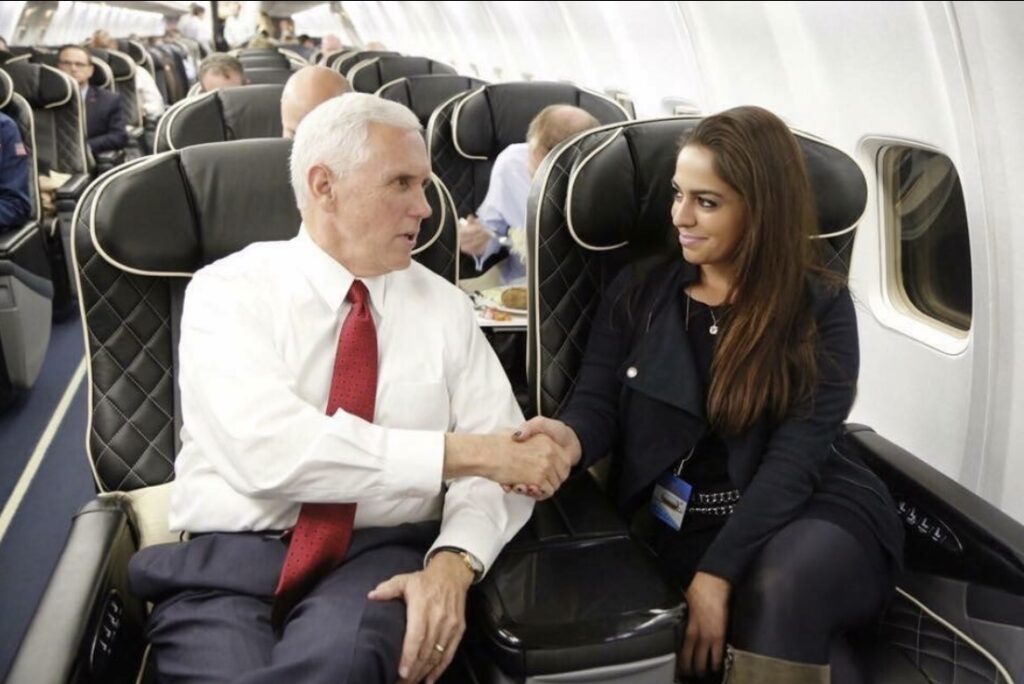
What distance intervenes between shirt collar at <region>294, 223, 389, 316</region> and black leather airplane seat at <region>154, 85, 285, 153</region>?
2.40 metres

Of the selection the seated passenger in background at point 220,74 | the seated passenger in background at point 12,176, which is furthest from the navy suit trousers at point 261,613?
the seated passenger in background at point 220,74

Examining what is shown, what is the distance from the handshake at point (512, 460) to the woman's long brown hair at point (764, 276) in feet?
1.16

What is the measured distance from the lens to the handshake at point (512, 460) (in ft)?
5.25

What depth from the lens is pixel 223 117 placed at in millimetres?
4246

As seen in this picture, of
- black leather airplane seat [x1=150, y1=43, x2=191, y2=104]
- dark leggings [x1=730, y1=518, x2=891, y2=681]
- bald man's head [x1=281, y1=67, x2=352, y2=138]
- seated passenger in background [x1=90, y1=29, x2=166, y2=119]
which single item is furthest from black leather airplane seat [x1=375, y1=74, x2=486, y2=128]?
black leather airplane seat [x1=150, y1=43, x2=191, y2=104]

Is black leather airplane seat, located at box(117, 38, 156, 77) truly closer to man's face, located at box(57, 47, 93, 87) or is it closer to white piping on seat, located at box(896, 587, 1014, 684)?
man's face, located at box(57, 47, 93, 87)

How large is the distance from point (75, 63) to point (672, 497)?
6755 millimetres

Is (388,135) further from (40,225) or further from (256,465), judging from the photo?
(40,225)

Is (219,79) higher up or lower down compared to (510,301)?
higher up

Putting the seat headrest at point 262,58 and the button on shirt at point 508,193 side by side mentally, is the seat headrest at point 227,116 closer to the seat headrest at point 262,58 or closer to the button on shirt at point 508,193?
the button on shirt at point 508,193

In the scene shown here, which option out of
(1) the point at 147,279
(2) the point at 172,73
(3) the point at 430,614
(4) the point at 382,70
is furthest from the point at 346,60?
(3) the point at 430,614

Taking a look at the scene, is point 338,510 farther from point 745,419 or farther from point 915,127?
point 915,127

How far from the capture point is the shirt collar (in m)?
1.77

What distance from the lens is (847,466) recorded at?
6.10ft
